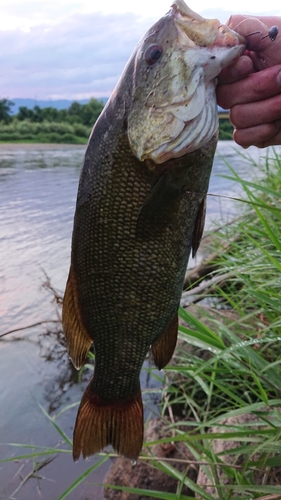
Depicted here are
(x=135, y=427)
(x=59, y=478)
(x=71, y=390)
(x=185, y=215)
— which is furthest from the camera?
(x=71, y=390)

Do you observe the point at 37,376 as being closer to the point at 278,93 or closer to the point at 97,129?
the point at 97,129

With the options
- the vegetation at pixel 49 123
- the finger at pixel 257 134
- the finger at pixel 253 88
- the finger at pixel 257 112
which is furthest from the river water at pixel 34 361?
the vegetation at pixel 49 123

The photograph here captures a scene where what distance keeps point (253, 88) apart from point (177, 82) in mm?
288

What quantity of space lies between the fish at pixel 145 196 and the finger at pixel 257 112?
198mm

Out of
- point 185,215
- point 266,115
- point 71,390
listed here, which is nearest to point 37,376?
point 71,390

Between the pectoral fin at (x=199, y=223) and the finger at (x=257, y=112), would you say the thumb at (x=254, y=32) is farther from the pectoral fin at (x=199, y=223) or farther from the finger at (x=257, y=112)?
the pectoral fin at (x=199, y=223)

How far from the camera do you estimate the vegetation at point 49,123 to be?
32.8m

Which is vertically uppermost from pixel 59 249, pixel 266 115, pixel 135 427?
pixel 266 115

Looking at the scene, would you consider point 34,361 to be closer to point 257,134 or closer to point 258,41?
point 257,134

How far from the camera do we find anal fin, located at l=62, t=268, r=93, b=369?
6.10 feet

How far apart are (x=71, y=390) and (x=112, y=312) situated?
2.10 metres

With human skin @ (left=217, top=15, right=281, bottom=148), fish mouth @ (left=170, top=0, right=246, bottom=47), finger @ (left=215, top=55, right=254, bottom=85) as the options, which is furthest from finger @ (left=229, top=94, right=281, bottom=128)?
fish mouth @ (left=170, top=0, right=246, bottom=47)

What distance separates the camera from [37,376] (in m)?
3.86

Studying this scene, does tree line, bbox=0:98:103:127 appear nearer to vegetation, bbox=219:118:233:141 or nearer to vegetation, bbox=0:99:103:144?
vegetation, bbox=0:99:103:144
